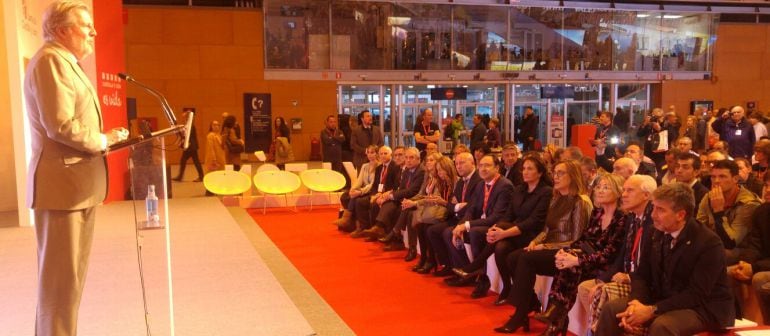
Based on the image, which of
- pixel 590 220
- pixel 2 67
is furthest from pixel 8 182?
pixel 590 220

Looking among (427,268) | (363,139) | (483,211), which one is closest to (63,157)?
(483,211)

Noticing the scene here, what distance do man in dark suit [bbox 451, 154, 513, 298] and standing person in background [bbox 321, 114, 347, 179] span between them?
6.02 metres

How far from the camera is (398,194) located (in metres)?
7.00

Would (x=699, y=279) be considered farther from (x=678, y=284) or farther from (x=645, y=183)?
(x=645, y=183)

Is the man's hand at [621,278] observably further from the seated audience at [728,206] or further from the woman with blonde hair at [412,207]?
the woman with blonde hair at [412,207]

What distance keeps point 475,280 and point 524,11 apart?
15.0 m

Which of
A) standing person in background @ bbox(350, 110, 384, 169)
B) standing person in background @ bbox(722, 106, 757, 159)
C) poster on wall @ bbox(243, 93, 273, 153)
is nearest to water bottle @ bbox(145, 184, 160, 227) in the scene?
standing person in background @ bbox(350, 110, 384, 169)

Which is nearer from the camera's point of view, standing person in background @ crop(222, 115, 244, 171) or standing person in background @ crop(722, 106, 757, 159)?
standing person in background @ crop(722, 106, 757, 159)

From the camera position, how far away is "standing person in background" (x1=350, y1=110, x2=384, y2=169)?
10742 millimetres

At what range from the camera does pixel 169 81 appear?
54.4 ft

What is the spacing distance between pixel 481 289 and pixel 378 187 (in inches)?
108

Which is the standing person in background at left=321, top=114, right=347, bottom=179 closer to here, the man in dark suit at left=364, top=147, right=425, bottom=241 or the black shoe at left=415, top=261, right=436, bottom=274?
the man in dark suit at left=364, top=147, right=425, bottom=241

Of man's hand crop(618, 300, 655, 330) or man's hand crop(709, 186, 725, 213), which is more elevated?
man's hand crop(709, 186, 725, 213)

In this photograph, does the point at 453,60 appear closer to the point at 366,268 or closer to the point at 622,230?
the point at 366,268
